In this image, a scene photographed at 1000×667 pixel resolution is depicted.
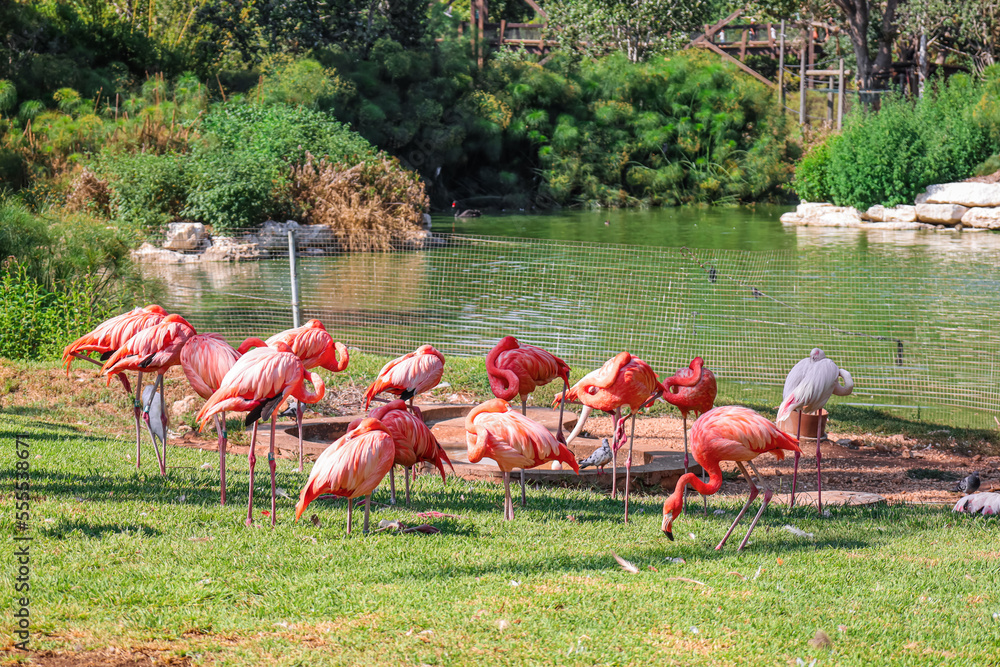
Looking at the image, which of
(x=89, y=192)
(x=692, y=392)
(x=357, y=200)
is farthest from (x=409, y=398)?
(x=89, y=192)

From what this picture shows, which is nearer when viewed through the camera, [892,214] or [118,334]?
[118,334]

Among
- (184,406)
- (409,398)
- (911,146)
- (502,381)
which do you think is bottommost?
(184,406)

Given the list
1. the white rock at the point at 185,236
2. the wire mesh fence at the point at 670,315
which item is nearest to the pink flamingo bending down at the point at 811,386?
the wire mesh fence at the point at 670,315

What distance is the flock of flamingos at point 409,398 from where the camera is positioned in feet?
15.2

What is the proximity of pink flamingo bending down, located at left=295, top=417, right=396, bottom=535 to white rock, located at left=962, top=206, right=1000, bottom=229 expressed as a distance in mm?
26158

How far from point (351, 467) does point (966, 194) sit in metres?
27.3

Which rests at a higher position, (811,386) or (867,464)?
(811,386)

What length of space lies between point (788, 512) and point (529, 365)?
2.01 meters

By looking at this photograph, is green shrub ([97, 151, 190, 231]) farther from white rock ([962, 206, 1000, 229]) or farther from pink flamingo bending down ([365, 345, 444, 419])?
white rock ([962, 206, 1000, 229])

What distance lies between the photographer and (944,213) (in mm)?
27203

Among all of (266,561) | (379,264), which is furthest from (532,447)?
(379,264)

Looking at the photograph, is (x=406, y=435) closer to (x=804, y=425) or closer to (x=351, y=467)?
(x=351, y=467)

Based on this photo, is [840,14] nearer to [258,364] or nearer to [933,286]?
[933,286]

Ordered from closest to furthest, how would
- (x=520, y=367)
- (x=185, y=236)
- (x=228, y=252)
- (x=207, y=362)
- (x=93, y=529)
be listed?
(x=93, y=529), (x=207, y=362), (x=520, y=367), (x=228, y=252), (x=185, y=236)
